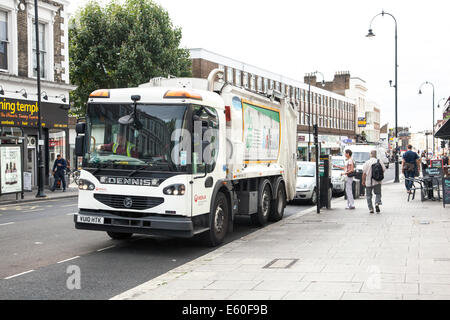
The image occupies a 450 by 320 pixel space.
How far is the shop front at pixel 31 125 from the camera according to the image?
24.4m

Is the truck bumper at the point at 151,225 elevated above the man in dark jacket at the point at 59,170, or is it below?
below

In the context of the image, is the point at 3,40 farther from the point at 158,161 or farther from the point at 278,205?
the point at 158,161

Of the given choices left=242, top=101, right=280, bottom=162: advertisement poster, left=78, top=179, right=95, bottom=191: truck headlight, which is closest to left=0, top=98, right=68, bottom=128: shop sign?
left=242, top=101, right=280, bottom=162: advertisement poster

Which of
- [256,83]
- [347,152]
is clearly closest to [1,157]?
[347,152]

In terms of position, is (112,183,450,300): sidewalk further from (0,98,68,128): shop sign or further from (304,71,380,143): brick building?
(304,71,380,143): brick building

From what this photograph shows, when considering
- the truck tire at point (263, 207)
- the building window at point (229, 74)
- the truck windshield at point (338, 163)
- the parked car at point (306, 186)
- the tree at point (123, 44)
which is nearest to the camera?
the truck tire at point (263, 207)

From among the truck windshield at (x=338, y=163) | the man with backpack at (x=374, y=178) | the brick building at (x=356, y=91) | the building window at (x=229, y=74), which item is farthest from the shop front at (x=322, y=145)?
the man with backpack at (x=374, y=178)

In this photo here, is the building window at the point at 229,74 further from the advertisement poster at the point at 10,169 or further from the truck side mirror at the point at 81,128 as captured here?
the truck side mirror at the point at 81,128

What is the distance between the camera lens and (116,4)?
1511 inches

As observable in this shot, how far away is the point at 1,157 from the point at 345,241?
48.4 feet

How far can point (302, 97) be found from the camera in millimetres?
76312

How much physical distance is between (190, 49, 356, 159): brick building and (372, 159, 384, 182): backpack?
3153cm

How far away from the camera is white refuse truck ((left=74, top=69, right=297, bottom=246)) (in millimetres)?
8602

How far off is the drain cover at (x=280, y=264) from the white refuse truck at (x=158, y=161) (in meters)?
1.53
